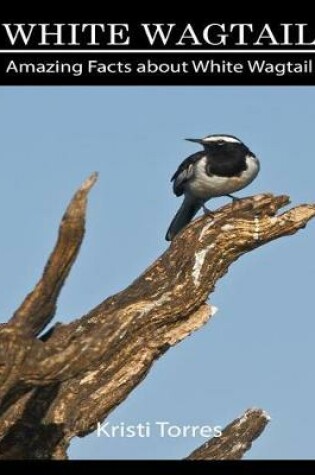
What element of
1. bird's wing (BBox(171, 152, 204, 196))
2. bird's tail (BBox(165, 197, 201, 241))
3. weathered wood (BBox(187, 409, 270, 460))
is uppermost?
bird's wing (BBox(171, 152, 204, 196))

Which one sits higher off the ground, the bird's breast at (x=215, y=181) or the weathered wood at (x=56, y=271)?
the bird's breast at (x=215, y=181)

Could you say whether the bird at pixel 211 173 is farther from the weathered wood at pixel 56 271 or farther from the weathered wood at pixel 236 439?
the weathered wood at pixel 56 271

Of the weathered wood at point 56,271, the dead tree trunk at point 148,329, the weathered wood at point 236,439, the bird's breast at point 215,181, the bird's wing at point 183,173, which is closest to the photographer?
the weathered wood at point 56,271

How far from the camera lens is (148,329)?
13.7 metres

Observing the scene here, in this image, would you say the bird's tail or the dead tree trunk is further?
the bird's tail

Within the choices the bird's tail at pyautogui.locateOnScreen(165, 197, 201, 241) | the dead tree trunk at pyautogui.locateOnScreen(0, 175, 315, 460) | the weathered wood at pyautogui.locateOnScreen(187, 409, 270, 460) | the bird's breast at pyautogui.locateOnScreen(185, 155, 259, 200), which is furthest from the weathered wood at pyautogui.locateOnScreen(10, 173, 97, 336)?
the bird's tail at pyautogui.locateOnScreen(165, 197, 201, 241)

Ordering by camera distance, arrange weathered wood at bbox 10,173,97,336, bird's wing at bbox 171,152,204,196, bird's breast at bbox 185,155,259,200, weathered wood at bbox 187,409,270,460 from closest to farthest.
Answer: weathered wood at bbox 10,173,97,336 → weathered wood at bbox 187,409,270,460 → bird's breast at bbox 185,155,259,200 → bird's wing at bbox 171,152,204,196

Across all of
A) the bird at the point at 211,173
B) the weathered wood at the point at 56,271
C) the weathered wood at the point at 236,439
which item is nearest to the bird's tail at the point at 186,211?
the bird at the point at 211,173

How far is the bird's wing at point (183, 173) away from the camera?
19062mm

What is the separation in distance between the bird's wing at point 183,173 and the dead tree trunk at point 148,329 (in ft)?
13.3

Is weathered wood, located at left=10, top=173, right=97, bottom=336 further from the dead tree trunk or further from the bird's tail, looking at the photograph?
the bird's tail

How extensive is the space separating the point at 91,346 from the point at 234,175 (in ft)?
25.7

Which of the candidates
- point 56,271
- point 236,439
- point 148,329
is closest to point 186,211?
point 236,439

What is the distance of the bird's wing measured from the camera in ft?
62.5
